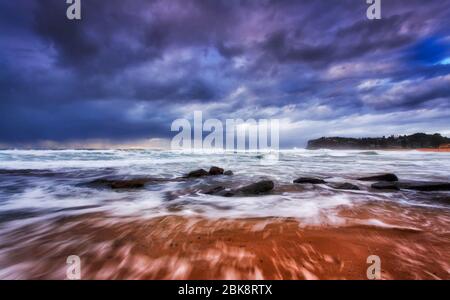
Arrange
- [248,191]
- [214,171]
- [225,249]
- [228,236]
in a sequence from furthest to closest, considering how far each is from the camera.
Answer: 1. [214,171]
2. [248,191]
3. [228,236]
4. [225,249]

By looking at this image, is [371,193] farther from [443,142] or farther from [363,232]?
[443,142]

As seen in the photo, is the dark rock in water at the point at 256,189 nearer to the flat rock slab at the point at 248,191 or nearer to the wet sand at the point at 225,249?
the flat rock slab at the point at 248,191

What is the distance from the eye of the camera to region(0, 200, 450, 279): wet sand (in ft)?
7.37

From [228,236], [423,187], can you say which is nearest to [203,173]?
[228,236]

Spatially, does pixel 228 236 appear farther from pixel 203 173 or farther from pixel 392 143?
pixel 392 143

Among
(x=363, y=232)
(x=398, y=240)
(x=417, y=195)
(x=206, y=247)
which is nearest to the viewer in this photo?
(x=206, y=247)

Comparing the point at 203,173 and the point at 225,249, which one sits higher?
the point at 203,173

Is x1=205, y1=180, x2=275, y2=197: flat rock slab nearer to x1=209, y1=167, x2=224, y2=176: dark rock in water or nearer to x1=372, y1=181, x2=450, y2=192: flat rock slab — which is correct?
x1=372, y1=181, x2=450, y2=192: flat rock slab

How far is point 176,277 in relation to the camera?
2168mm

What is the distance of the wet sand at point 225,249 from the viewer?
225 centimetres

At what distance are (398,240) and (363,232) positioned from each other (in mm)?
393

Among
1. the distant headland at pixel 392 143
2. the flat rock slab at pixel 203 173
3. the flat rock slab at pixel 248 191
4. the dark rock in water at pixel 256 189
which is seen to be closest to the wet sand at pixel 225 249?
the flat rock slab at pixel 248 191

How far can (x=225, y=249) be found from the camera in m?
2.71
